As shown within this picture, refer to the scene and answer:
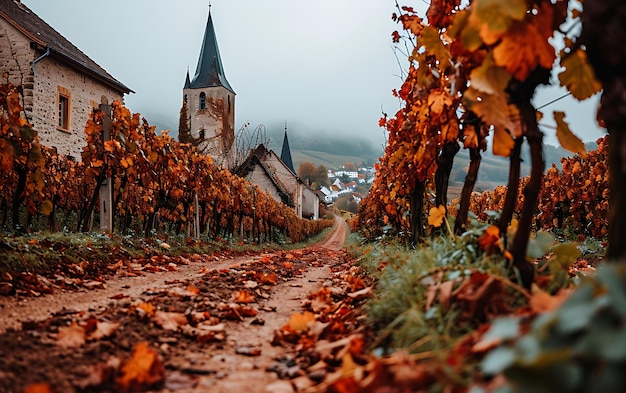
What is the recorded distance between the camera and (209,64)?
5262 centimetres

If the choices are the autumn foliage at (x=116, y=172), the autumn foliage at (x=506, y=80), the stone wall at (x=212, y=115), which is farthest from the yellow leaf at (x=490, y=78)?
the stone wall at (x=212, y=115)

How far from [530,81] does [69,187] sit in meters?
13.7

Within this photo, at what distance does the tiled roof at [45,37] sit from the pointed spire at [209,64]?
1134 inches

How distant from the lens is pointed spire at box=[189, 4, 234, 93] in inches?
2038

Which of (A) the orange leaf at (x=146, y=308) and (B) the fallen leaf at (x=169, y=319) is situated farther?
(A) the orange leaf at (x=146, y=308)

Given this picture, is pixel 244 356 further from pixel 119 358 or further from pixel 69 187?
pixel 69 187

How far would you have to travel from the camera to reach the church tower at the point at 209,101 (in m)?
49.2

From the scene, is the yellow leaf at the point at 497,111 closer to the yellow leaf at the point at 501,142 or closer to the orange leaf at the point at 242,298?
the yellow leaf at the point at 501,142

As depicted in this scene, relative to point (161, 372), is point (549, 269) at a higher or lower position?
higher

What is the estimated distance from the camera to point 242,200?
16438mm

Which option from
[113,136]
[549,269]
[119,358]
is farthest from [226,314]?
[113,136]

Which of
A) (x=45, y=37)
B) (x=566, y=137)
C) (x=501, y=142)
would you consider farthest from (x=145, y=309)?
(x=45, y=37)

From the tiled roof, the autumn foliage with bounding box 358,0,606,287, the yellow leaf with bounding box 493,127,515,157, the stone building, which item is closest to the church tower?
the tiled roof

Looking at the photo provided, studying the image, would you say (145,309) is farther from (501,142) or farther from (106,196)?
(106,196)
